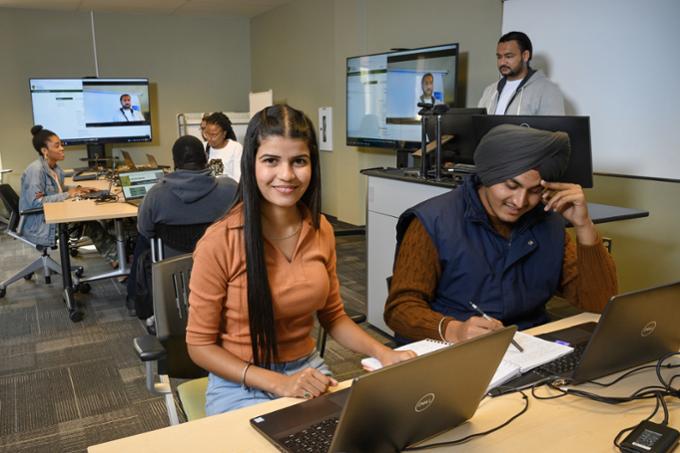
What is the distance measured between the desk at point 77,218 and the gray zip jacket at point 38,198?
0.16m

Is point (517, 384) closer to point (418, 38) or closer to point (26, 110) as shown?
point (418, 38)

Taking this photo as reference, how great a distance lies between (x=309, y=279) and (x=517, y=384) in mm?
560

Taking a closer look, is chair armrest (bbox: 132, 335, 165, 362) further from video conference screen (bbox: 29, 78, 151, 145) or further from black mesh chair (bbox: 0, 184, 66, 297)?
video conference screen (bbox: 29, 78, 151, 145)

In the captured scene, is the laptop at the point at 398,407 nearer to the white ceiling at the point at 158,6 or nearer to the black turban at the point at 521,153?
the black turban at the point at 521,153

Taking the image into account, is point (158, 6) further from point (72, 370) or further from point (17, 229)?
point (72, 370)

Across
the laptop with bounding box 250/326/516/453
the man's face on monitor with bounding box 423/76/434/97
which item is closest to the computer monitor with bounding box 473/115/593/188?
the laptop with bounding box 250/326/516/453

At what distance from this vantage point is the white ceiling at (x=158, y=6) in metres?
6.77

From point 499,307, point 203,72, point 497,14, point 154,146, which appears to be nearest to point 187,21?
point 203,72

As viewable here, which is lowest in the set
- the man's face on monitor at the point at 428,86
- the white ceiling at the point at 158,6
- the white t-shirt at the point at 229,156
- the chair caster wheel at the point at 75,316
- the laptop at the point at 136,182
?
the chair caster wheel at the point at 75,316

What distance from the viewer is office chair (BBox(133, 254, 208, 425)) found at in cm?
162

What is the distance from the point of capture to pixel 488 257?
1676mm

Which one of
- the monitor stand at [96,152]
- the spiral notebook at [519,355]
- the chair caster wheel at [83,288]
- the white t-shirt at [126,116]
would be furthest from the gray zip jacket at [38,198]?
the spiral notebook at [519,355]

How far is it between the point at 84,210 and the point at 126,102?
4.14 meters

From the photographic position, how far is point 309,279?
1.48 m
